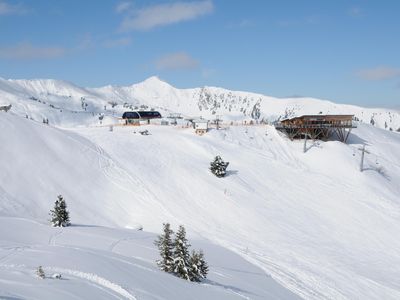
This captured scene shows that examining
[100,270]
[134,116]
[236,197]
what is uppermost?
[134,116]

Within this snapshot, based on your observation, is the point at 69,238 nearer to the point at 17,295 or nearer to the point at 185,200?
the point at 17,295

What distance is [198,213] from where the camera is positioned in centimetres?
3512

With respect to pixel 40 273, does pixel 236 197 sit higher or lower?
lower

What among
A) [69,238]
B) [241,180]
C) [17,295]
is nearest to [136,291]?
[17,295]

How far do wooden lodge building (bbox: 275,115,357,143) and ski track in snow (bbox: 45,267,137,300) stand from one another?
52451 mm

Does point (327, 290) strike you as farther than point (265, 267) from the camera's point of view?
No

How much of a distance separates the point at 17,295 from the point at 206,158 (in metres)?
39.7

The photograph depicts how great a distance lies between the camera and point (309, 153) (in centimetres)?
5819

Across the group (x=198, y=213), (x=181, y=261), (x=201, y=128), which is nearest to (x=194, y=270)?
(x=181, y=261)

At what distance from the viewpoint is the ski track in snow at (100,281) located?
12.3 m

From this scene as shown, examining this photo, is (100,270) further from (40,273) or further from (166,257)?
(166,257)

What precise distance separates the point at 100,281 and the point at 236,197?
27164 millimetres

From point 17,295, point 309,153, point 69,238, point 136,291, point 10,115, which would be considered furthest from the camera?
point 309,153

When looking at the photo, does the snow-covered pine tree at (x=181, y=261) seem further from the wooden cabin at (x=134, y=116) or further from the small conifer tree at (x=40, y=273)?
the wooden cabin at (x=134, y=116)
